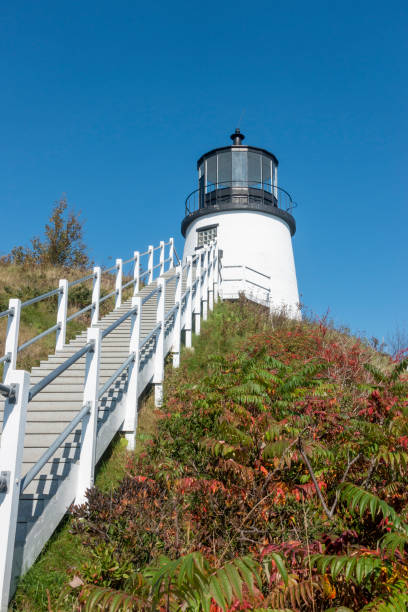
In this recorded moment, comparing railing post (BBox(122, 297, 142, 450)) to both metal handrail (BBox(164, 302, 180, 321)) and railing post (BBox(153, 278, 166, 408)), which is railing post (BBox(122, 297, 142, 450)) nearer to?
railing post (BBox(153, 278, 166, 408))

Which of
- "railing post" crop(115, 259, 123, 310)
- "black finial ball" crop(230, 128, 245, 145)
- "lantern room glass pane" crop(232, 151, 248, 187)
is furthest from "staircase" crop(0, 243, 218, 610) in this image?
"black finial ball" crop(230, 128, 245, 145)

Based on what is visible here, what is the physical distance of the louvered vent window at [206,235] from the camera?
22797 mm

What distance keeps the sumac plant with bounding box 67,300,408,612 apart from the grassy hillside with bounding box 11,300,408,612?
0.04 ft

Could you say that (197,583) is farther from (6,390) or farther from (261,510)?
(261,510)

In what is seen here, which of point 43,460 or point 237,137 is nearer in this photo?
point 43,460

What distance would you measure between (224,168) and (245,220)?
344 cm

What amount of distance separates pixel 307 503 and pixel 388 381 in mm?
1307

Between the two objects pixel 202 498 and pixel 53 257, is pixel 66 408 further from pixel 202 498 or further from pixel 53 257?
pixel 53 257

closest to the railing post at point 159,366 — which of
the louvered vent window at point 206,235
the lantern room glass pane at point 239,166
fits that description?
the louvered vent window at point 206,235

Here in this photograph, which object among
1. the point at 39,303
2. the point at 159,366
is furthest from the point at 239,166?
the point at 159,366

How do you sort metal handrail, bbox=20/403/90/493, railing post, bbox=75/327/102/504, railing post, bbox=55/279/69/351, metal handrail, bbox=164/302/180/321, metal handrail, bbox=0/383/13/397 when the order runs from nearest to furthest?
metal handrail, bbox=0/383/13/397 < metal handrail, bbox=20/403/90/493 < railing post, bbox=75/327/102/504 < railing post, bbox=55/279/69/351 < metal handrail, bbox=164/302/180/321

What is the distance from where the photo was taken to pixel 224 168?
953 inches

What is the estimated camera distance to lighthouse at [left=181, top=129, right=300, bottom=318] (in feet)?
72.3

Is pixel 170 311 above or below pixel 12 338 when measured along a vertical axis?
above
